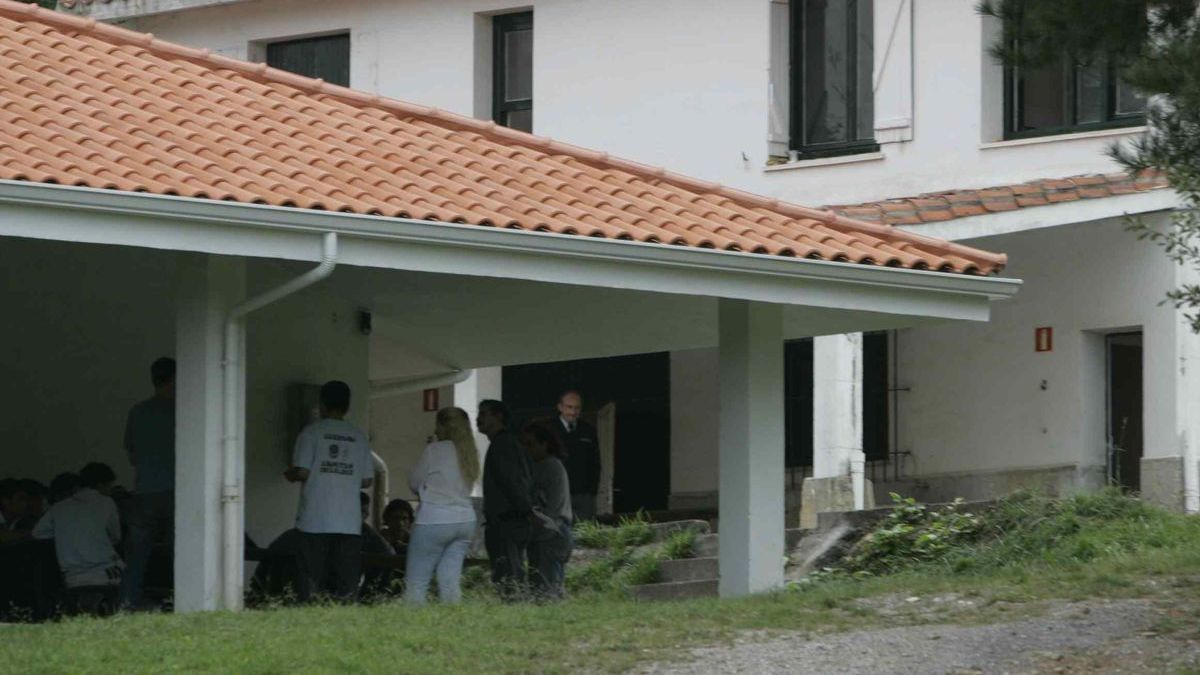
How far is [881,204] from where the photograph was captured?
2227cm

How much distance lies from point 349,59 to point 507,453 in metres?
11.5

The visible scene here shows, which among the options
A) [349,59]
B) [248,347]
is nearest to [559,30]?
[349,59]

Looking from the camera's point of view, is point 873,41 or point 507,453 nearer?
point 507,453

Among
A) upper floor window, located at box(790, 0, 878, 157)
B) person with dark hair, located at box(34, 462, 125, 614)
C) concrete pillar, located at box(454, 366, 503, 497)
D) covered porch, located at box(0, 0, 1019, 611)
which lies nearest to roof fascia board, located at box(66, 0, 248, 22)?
concrete pillar, located at box(454, 366, 503, 497)

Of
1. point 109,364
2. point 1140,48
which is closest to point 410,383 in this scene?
point 109,364

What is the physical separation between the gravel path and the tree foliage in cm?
158

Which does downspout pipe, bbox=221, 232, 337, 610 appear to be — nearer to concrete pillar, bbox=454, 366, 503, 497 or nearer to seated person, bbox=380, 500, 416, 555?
seated person, bbox=380, 500, 416, 555

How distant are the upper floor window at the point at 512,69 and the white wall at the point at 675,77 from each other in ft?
0.63

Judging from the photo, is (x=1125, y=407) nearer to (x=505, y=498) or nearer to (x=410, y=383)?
(x=410, y=383)

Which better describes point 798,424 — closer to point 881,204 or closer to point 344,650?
point 881,204

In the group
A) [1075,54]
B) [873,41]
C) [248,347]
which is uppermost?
[873,41]

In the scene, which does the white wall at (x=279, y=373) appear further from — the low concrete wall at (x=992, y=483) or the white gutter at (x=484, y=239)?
the low concrete wall at (x=992, y=483)

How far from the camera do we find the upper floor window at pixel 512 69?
85.6 feet

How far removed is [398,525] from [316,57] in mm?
9609
